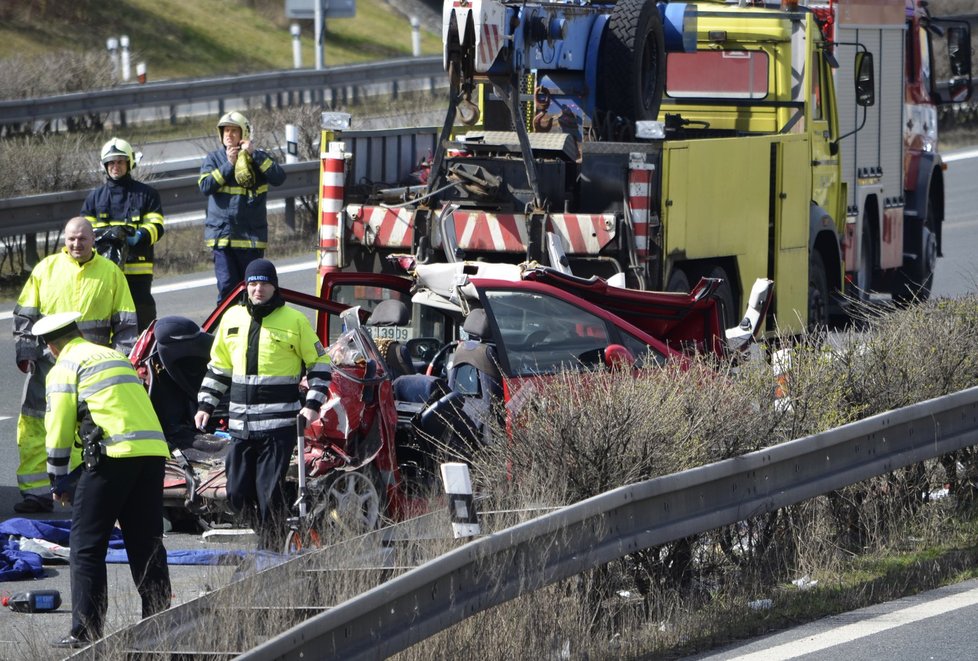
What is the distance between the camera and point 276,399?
25.0ft

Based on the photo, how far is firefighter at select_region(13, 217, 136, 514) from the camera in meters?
9.19

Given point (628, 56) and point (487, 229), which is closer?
point (487, 229)

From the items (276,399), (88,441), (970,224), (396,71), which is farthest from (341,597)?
(396,71)

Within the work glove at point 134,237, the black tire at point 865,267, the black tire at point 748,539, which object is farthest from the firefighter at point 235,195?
the black tire at point 748,539

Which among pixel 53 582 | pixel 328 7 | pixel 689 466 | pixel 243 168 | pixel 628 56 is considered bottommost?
pixel 53 582

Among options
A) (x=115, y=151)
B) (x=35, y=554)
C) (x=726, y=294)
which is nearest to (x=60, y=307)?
(x=35, y=554)

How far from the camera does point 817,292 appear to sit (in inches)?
539

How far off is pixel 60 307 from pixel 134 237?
6.09 feet

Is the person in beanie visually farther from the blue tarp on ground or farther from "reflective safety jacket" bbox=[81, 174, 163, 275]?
"reflective safety jacket" bbox=[81, 174, 163, 275]

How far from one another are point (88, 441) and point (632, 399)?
2297mm

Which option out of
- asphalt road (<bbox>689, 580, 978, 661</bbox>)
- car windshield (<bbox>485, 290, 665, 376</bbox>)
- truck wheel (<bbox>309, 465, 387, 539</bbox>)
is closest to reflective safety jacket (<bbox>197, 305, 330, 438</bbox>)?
truck wheel (<bbox>309, 465, 387, 539</bbox>)

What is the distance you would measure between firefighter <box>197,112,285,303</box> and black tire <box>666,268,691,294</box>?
2995 millimetres

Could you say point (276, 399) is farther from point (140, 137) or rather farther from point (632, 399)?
point (140, 137)

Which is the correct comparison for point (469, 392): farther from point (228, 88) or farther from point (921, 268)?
point (228, 88)
